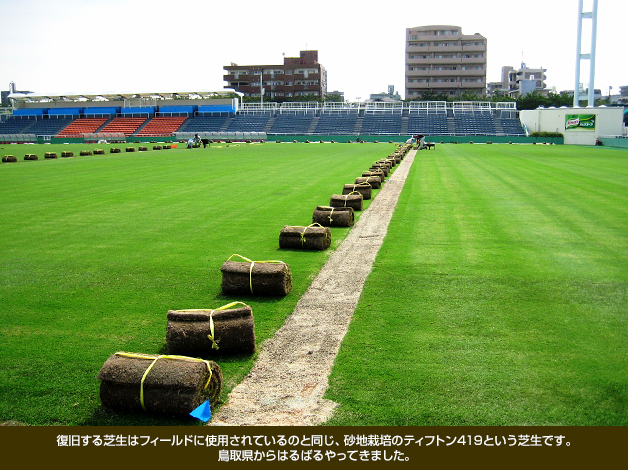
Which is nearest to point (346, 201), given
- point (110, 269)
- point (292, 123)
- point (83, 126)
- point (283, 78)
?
point (110, 269)

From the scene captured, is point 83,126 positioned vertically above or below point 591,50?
below

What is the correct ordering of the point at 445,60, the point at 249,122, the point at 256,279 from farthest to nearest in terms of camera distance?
the point at 445,60, the point at 249,122, the point at 256,279

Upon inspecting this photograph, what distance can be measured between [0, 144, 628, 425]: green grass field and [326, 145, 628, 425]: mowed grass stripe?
0.03 meters

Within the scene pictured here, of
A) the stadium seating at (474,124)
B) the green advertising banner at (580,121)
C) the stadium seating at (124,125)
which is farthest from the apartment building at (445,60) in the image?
the stadium seating at (124,125)

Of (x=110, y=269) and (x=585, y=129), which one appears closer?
(x=110, y=269)

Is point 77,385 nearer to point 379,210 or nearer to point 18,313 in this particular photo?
point 18,313

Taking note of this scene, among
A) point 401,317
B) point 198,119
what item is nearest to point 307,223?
point 401,317

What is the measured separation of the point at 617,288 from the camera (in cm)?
1041

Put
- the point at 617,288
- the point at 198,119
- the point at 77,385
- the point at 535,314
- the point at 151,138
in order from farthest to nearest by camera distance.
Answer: the point at 198,119
the point at 151,138
the point at 617,288
the point at 535,314
the point at 77,385

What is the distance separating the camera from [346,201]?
1883 centimetres

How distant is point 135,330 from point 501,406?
211 inches

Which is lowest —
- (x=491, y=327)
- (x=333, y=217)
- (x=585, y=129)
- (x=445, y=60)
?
(x=491, y=327)

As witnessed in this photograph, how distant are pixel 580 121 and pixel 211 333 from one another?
84.4 meters

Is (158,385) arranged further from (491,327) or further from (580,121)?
(580,121)
